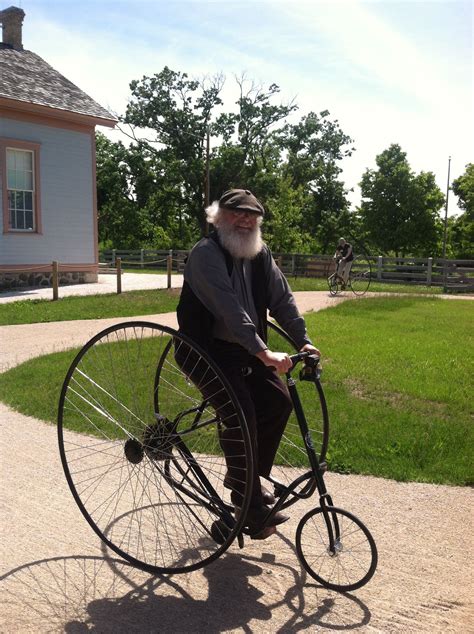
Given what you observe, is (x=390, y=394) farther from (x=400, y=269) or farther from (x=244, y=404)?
(x=400, y=269)

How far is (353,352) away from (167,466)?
263 inches

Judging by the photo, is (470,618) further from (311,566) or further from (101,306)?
(101,306)

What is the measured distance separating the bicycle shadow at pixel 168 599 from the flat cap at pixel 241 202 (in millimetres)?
1909

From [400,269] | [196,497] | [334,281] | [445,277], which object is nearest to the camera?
[196,497]

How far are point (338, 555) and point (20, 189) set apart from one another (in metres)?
19.0

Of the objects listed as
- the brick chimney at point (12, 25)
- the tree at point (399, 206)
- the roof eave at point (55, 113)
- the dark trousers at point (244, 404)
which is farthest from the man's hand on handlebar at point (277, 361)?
the tree at point (399, 206)

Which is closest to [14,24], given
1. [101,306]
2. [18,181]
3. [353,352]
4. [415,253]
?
[18,181]

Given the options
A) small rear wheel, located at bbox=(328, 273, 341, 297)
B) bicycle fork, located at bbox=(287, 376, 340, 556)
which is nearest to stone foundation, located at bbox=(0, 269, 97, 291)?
small rear wheel, located at bbox=(328, 273, 341, 297)

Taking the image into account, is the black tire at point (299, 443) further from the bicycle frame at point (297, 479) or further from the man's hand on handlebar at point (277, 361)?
the man's hand on handlebar at point (277, 361)

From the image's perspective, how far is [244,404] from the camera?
373 centimetres

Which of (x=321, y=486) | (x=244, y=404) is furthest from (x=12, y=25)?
(x=321, y=486)

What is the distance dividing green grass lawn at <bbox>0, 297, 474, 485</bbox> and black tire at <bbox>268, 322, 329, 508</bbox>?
152 mm

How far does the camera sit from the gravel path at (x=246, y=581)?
3.32 metres

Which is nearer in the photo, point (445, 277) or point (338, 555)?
point (338, 555)
